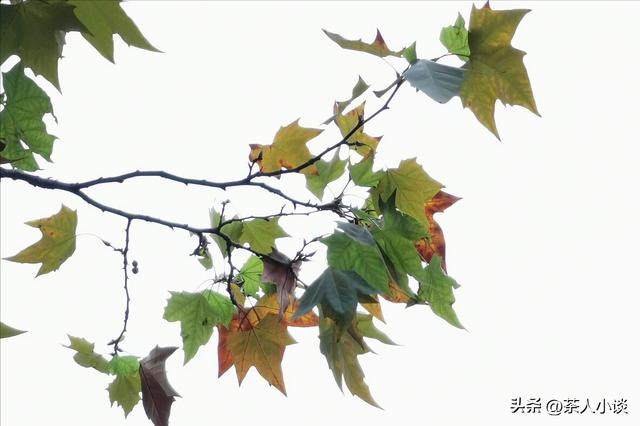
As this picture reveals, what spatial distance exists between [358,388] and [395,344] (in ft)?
0.22

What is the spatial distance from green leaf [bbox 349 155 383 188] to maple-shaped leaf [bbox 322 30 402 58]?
0.32 feet

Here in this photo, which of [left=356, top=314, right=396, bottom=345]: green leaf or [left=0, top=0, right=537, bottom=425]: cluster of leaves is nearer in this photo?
[left=0, top=0, right=537, bottom=425]: cluster of leaves

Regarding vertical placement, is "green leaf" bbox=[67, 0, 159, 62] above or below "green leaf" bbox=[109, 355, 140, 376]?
above

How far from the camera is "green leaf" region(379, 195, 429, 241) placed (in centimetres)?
58

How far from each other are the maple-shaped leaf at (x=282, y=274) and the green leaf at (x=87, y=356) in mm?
179

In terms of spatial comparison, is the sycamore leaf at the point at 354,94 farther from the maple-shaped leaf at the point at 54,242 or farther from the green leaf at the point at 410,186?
the maple-shaped leaf at the point at 54,242

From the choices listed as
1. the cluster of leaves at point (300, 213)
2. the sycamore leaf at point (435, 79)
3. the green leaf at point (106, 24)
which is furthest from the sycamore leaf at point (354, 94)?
the green leaf at point (106, 24)

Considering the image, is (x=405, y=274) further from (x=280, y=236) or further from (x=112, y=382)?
(x=112, y=382)

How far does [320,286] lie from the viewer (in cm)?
55

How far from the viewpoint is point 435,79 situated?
528 mm

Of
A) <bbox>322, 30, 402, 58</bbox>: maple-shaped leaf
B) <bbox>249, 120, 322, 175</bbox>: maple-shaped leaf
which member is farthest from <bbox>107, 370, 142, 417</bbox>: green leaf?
<bbox>322, 30, 402, 58</bbox>: maple-shaped leaf

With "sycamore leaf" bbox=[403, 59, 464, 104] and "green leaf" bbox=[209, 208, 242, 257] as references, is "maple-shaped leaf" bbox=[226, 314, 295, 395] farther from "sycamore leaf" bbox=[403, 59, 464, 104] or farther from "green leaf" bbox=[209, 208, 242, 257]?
"sycamore leaf" bbox=[403, 59, 464, 104]

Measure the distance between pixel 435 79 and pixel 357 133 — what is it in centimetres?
18

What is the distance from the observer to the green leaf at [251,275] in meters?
0.73
